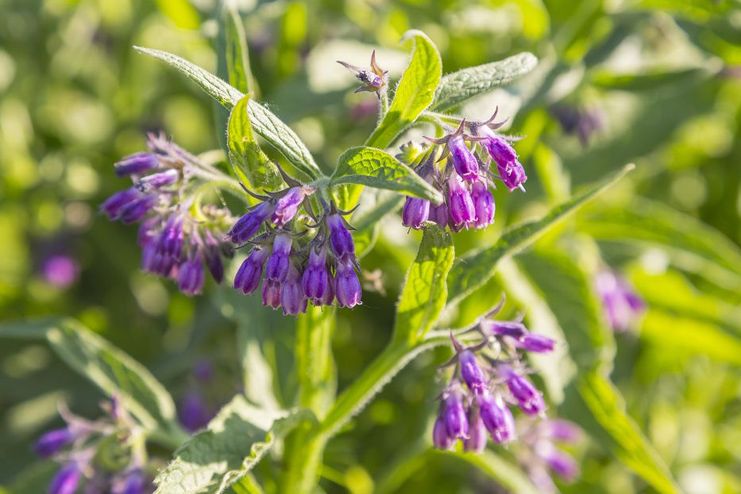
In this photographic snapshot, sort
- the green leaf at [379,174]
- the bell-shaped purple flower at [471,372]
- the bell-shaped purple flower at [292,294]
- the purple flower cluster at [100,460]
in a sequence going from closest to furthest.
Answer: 1. the green leaf at [379,174]
2. the bell-shaped purple flower at [292,294]
3. the bell-shaped purple flower at [471,372]
4. the purple flower cluster at [100,460]

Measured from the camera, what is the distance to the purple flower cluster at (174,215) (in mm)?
2236

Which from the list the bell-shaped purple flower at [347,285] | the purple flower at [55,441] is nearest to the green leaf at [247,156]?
the bell-shaped purple flower at [347,285]

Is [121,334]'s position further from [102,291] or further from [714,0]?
[714,0]

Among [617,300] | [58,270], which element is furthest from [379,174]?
[58,270]

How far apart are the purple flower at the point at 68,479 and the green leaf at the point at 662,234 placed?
1959 mm

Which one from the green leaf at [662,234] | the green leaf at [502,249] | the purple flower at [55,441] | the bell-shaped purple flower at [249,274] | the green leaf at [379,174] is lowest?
the green leaf at [662,234]

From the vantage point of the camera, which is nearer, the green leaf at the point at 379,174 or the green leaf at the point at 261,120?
the green leaf at the point at 379,174

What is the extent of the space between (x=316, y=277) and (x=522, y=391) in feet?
1.95

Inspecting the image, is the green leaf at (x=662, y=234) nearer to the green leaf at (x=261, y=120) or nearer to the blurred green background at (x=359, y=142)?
the blurred green background at (x=359, y=142)

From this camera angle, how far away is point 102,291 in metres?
4.63

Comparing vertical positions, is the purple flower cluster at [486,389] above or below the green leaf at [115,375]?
above

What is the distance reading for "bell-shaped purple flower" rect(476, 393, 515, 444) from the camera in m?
2.15

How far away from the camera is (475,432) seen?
2318mm

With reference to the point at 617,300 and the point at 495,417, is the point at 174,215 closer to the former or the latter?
the point at 495,417
